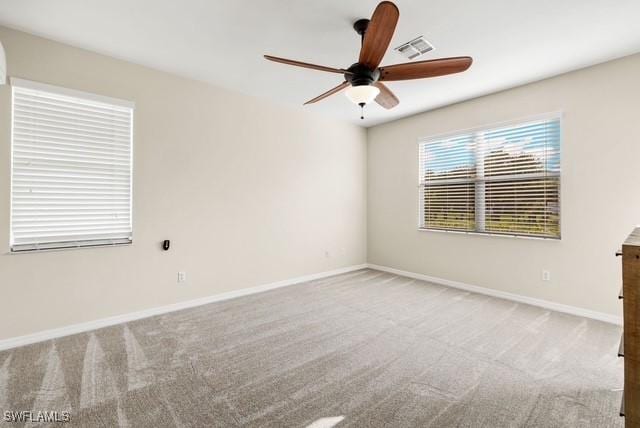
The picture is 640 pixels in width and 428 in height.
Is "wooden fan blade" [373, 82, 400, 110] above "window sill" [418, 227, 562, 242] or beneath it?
above

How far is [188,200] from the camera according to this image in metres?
3.40

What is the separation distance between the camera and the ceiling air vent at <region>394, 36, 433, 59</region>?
2526 millimetres

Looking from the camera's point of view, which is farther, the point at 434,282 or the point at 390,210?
the point at 390,210

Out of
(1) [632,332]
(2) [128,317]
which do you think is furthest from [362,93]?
(2) [128,317]

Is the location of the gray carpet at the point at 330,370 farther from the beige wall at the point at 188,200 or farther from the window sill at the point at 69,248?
the window sill at the point at 69,248

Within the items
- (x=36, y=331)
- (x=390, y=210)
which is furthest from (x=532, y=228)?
(x=36, y=331)

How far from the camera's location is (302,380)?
2008mm

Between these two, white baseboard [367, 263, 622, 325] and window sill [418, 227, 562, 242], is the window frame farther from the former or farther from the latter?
white baseboard [367, 263, 622, 325]

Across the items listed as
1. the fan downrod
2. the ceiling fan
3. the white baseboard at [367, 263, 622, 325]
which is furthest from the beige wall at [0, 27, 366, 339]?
the fan downrod

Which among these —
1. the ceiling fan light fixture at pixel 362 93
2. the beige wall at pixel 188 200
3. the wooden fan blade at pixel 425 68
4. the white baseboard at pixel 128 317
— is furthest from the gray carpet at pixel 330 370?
the wooden fan blade at pixel 425 68

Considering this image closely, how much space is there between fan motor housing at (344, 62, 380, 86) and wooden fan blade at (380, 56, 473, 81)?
0.09 m

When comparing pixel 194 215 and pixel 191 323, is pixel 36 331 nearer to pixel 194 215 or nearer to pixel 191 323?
pixel 191 323

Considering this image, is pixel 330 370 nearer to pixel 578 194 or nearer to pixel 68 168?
pixel 68 168

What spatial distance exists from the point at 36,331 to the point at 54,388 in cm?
103
